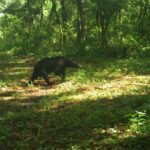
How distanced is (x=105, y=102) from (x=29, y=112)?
8.12ft

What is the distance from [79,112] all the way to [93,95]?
8.06 feet

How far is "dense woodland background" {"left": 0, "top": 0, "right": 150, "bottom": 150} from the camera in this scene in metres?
8.64

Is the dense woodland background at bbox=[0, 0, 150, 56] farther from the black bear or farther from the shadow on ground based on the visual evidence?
the shadow on ground

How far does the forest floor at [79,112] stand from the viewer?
8.45 m

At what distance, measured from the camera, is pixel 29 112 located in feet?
36.5

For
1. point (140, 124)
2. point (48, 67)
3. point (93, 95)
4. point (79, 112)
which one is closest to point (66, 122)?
point (79, 112)

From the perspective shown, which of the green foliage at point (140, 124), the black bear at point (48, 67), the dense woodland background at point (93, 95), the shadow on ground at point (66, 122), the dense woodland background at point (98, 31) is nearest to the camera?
the shadow on ground at point (66, 122)

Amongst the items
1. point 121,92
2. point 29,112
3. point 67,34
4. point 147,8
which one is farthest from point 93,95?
point 67,34

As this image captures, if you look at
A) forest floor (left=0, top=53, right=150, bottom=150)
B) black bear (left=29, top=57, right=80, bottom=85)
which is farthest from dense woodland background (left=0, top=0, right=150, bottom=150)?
black bear (left=29, top=57, right=80, bottom=85)

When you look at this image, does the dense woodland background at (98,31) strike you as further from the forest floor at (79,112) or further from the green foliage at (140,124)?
the green foliage at (140,124)

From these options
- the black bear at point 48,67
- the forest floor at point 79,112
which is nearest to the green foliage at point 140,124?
the forest floor at point 79,112

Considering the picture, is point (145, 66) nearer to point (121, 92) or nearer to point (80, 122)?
point (121, 92)

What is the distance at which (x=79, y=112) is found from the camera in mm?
10773

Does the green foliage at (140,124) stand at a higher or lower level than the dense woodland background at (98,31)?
higher
